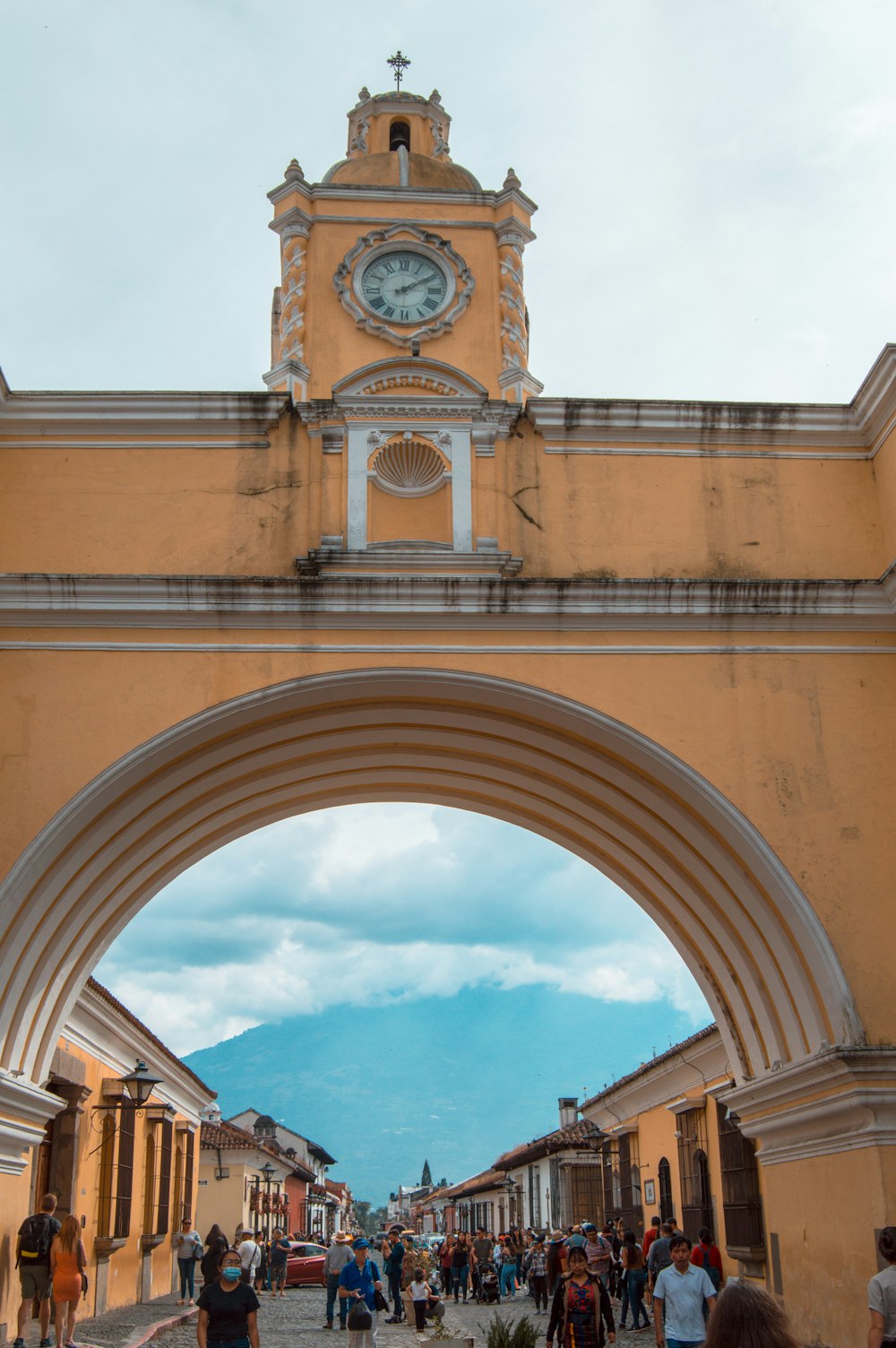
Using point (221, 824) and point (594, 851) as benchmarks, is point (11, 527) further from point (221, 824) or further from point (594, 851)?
point (594, 851)

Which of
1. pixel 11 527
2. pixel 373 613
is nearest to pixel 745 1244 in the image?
pixel 373 613

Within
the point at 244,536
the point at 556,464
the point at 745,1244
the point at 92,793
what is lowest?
the point at 745,1244

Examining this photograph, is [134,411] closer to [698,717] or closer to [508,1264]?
[698,717]

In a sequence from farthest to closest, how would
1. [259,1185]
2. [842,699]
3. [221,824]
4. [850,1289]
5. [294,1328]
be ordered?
1. [259,1185]
2. [294,1328]
3. [221,824]
4. [842,699]
5. [850,1289]

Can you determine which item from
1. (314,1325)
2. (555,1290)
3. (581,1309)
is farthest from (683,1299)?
(314,1325)

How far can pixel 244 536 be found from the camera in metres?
9.19

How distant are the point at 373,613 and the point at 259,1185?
23.8 meters

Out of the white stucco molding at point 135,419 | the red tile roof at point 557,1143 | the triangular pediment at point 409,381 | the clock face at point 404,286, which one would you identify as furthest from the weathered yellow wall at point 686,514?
the red tile roof at point 557,1143

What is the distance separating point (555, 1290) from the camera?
1046 centimetres

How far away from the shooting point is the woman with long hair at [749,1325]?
94.7 inches

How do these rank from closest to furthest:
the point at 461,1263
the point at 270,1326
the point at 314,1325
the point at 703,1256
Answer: the point at 703,1256
the point at 270,1326
the point at 314,1325
the point at 461,1263

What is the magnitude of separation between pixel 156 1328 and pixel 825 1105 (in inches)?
265

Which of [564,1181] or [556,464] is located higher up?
[556,464]

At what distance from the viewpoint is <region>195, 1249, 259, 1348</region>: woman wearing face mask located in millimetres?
6371
